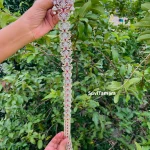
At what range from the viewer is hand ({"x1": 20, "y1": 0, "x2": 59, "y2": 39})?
0.71m

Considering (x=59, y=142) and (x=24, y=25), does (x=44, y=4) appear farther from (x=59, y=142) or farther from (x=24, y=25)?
(x=59, y=142)

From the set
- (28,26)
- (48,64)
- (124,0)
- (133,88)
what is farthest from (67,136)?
(124,0)

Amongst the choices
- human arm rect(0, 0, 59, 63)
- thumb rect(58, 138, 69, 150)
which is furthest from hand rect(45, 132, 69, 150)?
human arm rect(0, 0, 59, 63)

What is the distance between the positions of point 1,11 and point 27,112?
53cm

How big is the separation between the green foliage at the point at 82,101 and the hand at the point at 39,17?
459mm

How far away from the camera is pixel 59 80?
4.42ft

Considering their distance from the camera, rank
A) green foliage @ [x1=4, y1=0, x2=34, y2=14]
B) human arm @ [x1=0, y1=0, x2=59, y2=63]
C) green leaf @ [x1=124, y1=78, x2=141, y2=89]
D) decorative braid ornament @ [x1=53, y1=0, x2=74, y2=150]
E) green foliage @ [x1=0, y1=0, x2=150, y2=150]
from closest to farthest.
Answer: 1. decorative braid ornament @ [x1=53, y1=0, x2=74, y2=150]
2. human arm @ [x1=0, y1=0, x2=59, y2=63]
3. green leaf @ [x1=124, y1=78, x2=141, y2=89]
4. green foliage @ [x1=0, y1=0, x2=150, y2=150]
5. green foliage @ [x1=4, y1=0, x2=34, y2=14]

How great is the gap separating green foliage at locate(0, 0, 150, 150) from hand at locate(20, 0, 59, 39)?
46cm

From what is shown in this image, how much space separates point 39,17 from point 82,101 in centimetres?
57

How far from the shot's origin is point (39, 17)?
2.39 ft

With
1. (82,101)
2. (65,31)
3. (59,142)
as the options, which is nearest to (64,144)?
(59,142)

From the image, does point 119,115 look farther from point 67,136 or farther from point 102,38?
point 67,136

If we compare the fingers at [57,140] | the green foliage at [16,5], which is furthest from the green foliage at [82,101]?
the green foliage at [16,5]

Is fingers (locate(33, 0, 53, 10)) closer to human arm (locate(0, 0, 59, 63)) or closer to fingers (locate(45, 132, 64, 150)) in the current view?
human arm (locate(0, 0, 59, 63))
